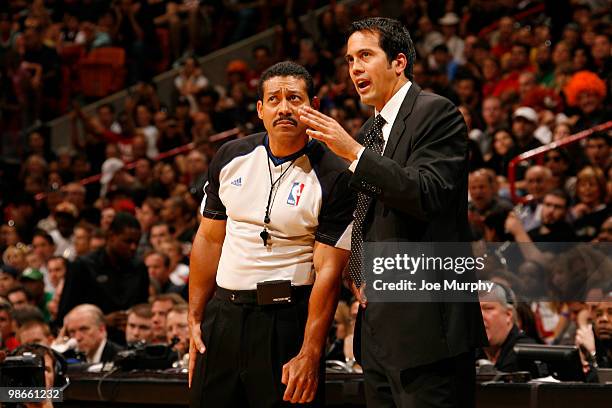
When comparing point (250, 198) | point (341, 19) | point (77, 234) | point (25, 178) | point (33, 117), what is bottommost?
point (250, 198)

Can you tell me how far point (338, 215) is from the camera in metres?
3.79

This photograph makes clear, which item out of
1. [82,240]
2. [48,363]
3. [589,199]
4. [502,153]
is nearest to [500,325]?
[48,363]

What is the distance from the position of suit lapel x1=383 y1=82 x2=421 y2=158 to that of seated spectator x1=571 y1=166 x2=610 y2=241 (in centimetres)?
500

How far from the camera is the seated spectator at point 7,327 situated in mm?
6555

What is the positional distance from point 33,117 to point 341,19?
14.4 ft

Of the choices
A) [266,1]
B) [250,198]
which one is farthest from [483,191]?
[266,1]

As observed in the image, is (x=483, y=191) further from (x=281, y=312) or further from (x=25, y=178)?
(x=25, y=178)

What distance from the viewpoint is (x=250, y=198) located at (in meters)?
3.89

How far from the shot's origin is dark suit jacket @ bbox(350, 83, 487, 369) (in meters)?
3.21

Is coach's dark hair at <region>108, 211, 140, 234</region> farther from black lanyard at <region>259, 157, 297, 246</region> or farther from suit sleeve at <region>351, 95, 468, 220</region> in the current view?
suit sleeve at <region>351, 95, 468, 220</region>

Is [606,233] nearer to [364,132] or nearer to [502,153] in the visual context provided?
[502,153]

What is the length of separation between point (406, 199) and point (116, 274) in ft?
16.6

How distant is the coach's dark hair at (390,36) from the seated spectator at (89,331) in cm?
398

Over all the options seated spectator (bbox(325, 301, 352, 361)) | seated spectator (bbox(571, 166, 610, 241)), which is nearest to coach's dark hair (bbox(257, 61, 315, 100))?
seated spectator (bbox(325, 301, 352, 361))
